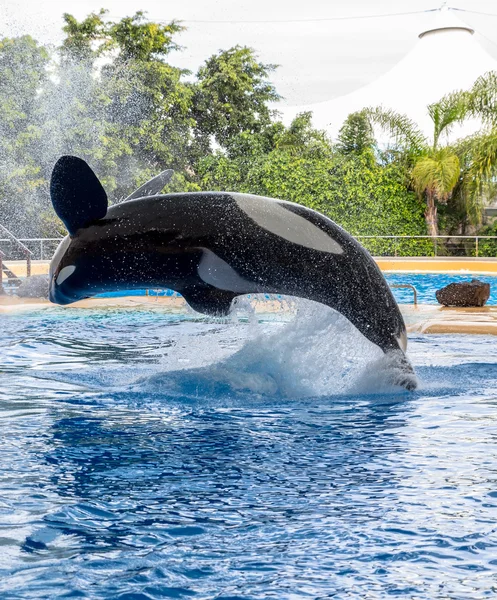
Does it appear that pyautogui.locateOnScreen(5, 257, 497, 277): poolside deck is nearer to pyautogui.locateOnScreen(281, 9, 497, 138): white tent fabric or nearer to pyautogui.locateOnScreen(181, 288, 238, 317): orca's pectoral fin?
pyautogui.locateOnScreen(281, 9, 497, 138): white tent fabric

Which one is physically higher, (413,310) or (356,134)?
(356,134)

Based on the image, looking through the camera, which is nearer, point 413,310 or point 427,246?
point 413,310

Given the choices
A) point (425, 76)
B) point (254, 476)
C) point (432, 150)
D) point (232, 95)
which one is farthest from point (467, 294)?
point (425, 76)

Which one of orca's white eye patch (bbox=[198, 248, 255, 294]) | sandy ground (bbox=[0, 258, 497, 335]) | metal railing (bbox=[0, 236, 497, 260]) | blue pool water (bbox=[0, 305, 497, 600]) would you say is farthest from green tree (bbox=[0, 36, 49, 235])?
orca's white eye patch (bbox=[198, 248, 255, 294])

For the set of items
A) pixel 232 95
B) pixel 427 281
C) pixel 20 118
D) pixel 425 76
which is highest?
pixel 425 76

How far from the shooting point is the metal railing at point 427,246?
76.6ft

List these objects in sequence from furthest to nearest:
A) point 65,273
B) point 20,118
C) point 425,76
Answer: point 425,76, point 20,118, point 65,273

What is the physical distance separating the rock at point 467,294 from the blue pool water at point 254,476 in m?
4.10

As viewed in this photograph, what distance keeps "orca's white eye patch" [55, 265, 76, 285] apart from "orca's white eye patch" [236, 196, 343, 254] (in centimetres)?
102

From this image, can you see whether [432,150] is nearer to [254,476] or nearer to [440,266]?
[440,266]

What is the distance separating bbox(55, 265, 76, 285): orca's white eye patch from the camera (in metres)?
4.84

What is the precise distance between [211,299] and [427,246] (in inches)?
769

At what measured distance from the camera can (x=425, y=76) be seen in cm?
2892

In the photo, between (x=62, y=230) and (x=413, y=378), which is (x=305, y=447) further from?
(x=62, y=230)
